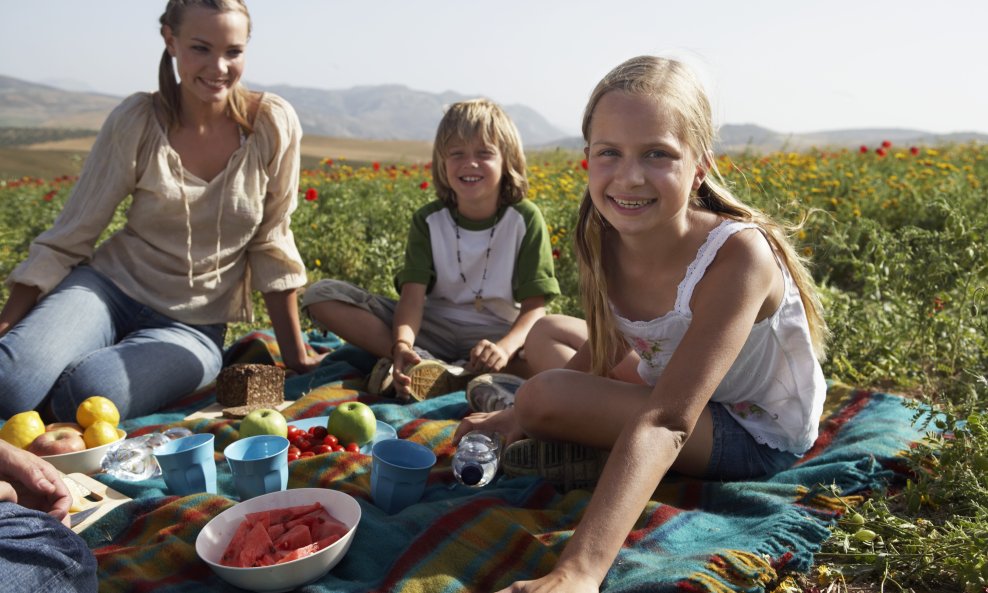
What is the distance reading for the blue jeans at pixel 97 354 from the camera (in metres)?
3.28

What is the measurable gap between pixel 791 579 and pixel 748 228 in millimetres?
1000

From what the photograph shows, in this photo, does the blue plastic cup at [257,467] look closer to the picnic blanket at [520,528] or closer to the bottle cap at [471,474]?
the picnic blanket at [520,528]

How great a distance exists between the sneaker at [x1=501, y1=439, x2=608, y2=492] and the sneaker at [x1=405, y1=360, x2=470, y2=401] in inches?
40.3

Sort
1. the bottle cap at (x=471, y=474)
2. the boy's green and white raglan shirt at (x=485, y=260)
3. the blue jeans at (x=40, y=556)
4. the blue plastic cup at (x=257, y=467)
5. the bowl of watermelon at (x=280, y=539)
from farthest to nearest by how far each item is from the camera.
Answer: the boy's green and white raglan shirt at (x=485, y=260) < the bottle cap at (x=471, y=474) < the blue plastic cup at (x=257, y=467) < the bowl of watermelon at (x=280, y=539) < the blue jeans at (x=40, y=556)

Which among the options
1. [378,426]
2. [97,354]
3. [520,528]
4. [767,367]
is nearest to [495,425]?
[378,426]

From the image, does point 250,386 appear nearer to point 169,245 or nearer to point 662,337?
point 169,245

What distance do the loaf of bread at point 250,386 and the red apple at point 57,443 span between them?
2.51 ft

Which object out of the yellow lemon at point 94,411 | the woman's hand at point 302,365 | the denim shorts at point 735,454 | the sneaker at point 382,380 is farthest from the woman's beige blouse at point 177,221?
the denim shorts at point 735,454

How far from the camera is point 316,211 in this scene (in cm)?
740

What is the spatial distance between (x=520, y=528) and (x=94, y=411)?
1.79 metres

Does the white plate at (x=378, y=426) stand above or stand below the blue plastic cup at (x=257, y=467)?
below

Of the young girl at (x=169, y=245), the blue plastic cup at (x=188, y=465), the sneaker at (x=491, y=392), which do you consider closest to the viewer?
the blue plastic cup at (x=188, y=465)

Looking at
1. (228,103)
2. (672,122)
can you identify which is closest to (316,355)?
(228,103)

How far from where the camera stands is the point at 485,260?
4047mm
